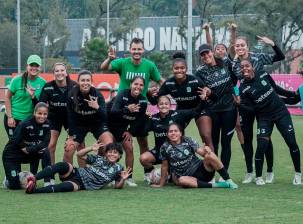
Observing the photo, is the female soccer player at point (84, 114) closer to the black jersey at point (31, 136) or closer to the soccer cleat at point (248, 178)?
the black jersey at point (31, 136)

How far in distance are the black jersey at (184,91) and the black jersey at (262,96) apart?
646mm

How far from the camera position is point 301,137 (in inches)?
893

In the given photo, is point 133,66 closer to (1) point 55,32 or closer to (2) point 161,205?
(2) point 161,205

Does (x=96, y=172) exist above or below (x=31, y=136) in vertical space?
below

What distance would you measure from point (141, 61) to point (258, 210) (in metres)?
3.77

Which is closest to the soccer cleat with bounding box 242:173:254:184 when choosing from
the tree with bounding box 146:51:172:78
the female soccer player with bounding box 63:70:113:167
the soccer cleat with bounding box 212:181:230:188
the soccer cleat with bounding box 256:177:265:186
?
the soccer cleat with bounding box 256:177:265:186

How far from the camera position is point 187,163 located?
40.0 ft

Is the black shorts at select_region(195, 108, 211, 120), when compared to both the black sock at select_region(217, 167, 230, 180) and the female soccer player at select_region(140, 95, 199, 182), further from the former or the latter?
the black sock at select_region(217, 167, 230, 180)

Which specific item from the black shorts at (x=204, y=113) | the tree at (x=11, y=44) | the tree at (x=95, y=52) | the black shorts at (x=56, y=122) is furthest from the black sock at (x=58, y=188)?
the tree at (x=11, y=44)

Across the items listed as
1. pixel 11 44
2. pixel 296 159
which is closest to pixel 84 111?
pixel 296 159

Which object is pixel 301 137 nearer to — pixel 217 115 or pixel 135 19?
pixel 217 115

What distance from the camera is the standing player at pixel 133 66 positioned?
1293 centimetres

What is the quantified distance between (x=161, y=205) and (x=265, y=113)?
2837mm

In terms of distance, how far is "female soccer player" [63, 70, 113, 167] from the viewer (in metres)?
12.4
